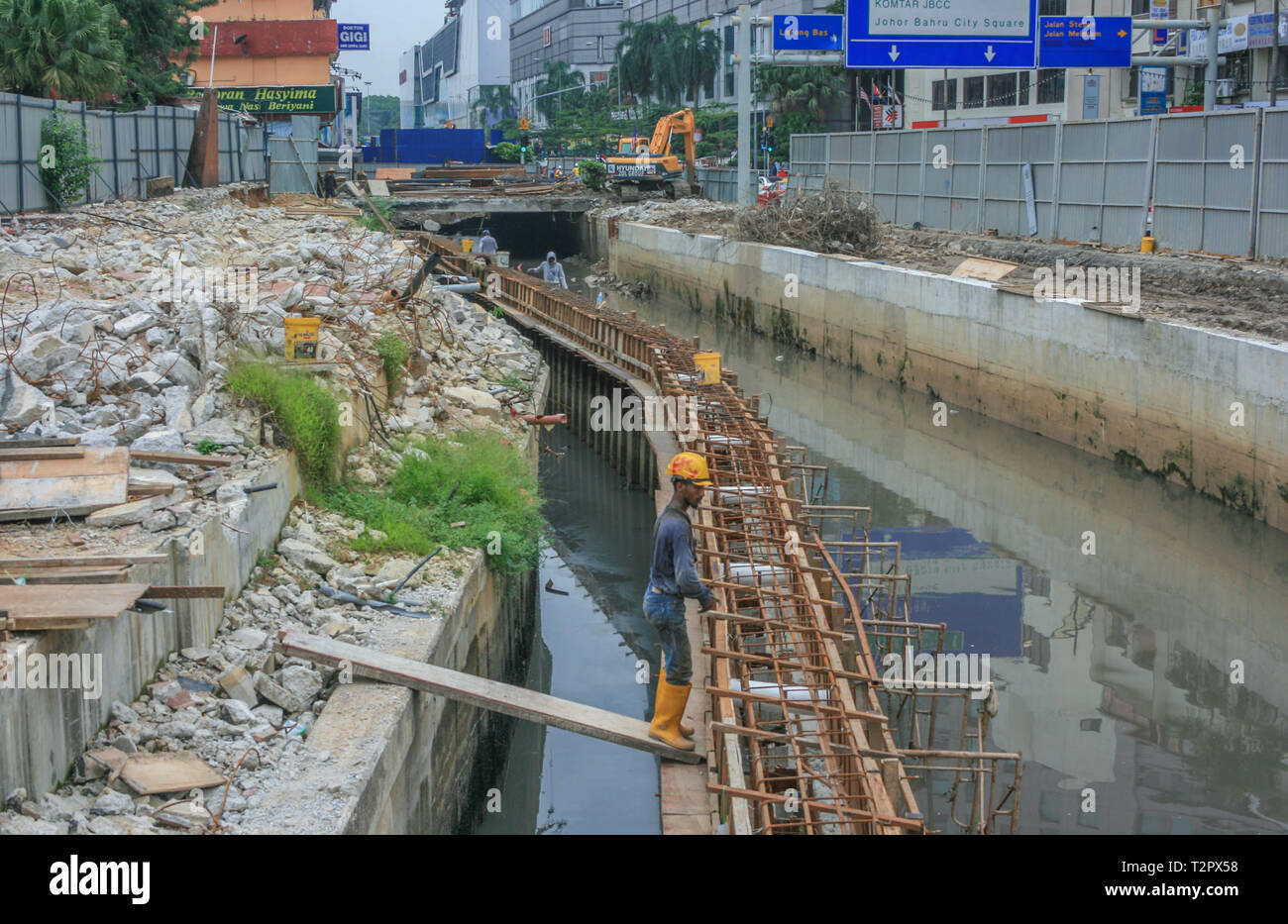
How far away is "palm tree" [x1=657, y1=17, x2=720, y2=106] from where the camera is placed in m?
109

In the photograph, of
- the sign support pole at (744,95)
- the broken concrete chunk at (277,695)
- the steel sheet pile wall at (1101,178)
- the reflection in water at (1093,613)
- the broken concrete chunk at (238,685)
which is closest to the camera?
the broken concrete chunk at (238,685)

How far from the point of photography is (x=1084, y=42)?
111ft

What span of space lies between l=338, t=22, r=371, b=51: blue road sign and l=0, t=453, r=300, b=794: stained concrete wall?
97.6 metres

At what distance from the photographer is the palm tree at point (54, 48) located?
28.9m

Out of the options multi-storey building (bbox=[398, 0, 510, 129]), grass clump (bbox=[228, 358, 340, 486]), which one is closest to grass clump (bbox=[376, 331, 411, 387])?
grass clump (bbox=[228, 358, 340, 486])

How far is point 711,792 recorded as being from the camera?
871cm

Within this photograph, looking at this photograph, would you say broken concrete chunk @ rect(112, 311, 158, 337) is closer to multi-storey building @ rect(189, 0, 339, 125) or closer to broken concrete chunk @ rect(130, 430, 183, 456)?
broken concrete chunk @ rect(130, 430, 183, 456)

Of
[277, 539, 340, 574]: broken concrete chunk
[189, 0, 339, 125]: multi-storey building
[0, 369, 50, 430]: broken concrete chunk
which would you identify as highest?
[189, 0, 339, 125]: multi-storey building

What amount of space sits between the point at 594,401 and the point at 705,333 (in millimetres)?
17333

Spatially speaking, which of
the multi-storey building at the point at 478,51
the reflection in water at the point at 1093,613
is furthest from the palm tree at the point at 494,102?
the reflection in water at the point at 1093,613

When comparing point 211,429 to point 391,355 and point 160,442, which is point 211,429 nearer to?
point 160,442

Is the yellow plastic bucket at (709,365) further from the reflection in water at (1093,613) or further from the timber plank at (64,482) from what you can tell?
the timber plank at (64,482)

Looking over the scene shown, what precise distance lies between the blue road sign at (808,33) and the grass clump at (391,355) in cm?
2274

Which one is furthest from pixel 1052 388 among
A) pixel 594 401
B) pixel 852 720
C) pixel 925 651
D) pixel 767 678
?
pixel 852 720
